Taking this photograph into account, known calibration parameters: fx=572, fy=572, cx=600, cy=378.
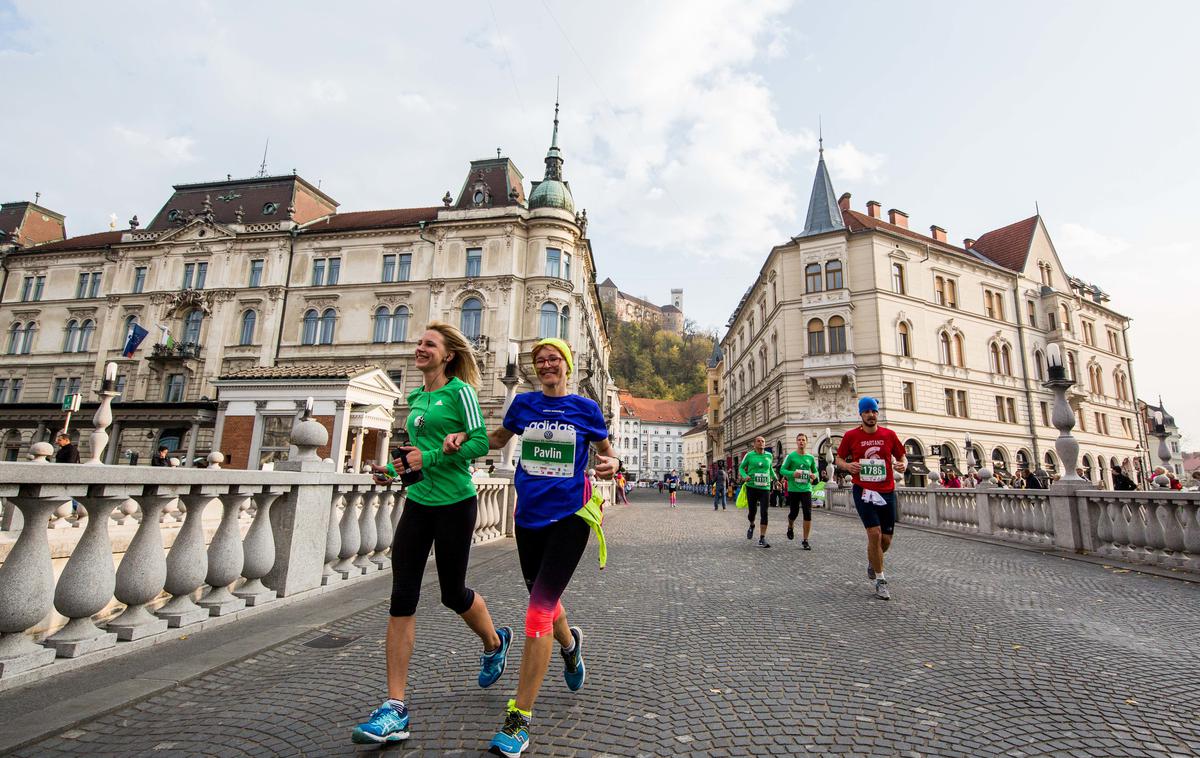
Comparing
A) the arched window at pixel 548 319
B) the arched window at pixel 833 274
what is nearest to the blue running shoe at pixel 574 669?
the arched window at pixel 548 319

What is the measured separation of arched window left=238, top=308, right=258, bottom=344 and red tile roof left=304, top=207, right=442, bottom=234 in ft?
21.8

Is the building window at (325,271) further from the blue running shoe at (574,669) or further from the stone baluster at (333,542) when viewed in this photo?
the blue running shoe at (574,669)

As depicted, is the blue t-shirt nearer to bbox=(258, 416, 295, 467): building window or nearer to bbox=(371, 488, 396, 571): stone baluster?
bbox=(371, 488, 396, 571): stone baluster

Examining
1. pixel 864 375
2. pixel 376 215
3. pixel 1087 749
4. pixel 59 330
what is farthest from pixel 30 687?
pixel 59 330

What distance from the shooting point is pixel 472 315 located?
113 ft

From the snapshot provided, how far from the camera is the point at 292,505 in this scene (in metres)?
4.94

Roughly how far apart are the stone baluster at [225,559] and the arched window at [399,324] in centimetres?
3214

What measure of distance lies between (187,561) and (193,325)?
1635 inches

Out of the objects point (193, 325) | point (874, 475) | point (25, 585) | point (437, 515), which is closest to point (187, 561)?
point (25, 585)

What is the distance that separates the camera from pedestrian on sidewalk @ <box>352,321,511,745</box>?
268 centimetres

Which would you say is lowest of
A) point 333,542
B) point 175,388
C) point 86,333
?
point 333,542

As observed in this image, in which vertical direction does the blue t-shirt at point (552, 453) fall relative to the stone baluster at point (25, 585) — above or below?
above

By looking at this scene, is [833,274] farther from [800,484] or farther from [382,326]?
[800,484]

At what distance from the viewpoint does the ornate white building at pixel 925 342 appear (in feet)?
111
